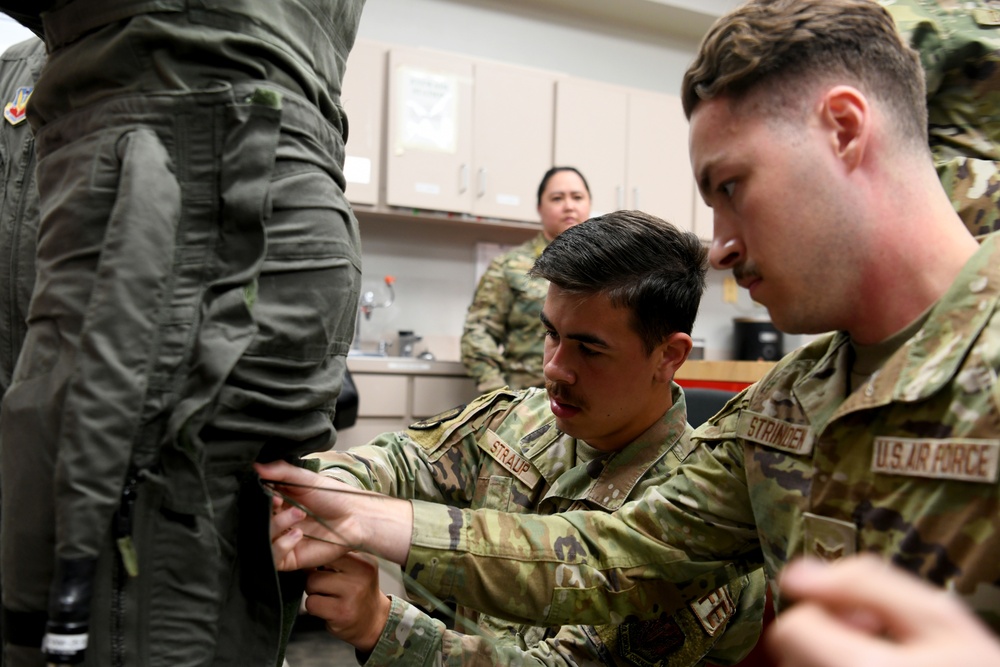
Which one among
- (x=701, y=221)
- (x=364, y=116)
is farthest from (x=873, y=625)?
(x=701, y=221)

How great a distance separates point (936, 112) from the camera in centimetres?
106

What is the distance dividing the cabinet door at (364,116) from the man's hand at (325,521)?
2664 mm

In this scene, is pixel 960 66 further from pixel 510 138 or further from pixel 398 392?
pixel 510 138

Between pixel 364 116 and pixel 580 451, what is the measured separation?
2.48 m

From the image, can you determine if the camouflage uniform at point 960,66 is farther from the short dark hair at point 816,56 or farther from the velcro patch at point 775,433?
the velcro patch at point 775,433

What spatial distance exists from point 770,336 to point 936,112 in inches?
140

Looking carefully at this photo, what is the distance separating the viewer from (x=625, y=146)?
404 cm

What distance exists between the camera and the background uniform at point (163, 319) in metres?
0.67

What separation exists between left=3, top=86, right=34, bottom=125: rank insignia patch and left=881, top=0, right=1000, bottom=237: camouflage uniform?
1.11m

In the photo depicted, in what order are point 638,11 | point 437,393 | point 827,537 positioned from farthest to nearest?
1. point 638,11
2. point 437,393
3. point 827,537

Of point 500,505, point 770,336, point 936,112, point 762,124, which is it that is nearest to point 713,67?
point 762,124

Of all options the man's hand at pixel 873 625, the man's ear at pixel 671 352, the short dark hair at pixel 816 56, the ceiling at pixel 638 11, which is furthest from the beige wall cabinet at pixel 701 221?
the man's hand at pixel 873 625

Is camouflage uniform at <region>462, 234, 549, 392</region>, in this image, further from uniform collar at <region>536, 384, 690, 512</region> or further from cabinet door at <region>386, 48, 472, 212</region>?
uniform collar at <region>536, 384, 690, 512</region>

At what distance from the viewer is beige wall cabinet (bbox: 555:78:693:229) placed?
3895 millimetres
